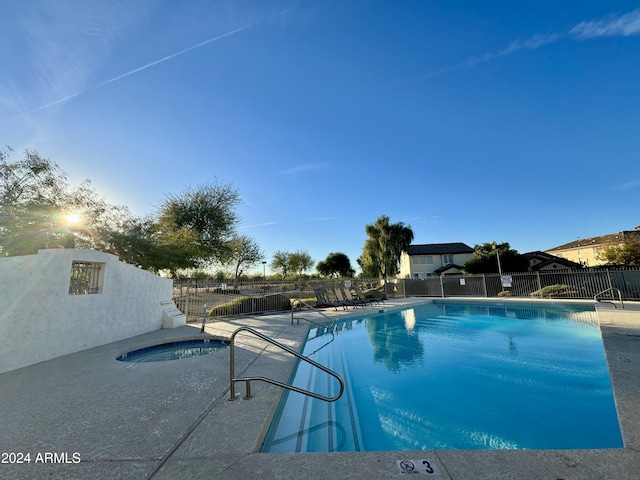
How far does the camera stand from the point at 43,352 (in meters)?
5.39

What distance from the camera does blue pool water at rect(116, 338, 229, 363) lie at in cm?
650

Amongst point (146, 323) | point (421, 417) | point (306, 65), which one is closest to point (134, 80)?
point (306, 65)

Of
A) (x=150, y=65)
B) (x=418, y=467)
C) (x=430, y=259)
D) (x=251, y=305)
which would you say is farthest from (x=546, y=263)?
(x=150, y=65)

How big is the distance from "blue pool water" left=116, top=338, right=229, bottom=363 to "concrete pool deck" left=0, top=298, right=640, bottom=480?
1866 millimetres

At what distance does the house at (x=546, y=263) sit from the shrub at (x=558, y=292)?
14.3m

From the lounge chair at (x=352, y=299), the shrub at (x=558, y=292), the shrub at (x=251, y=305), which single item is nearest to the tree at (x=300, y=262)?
the lounge chair at (x=352, y=299)

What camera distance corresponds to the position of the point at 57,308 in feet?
18.6

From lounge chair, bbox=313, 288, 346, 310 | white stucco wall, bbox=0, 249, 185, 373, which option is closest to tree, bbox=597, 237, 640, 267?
lounge chair, bbox=313, 288, 346, 310

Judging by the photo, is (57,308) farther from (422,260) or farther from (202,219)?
(422,260)

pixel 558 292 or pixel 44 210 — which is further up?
pixel 44 210

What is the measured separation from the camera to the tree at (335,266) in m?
51.8

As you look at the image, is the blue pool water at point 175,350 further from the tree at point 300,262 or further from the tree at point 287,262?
the tree at point 300,262

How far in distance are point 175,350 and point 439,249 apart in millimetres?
38077

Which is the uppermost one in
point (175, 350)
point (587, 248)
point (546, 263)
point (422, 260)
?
point (587, 248)
